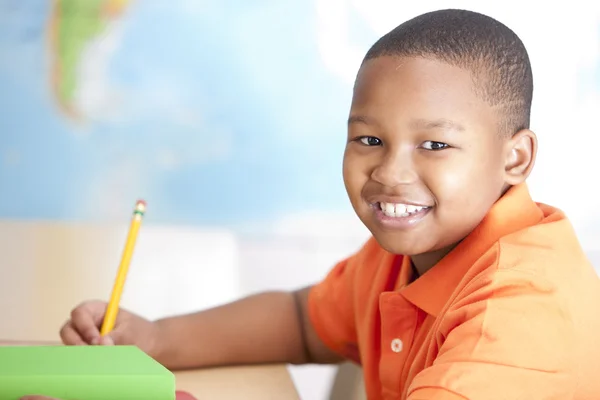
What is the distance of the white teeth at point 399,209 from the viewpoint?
2.94ft

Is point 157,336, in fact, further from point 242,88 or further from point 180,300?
point 242,88

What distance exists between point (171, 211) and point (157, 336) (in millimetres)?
2549

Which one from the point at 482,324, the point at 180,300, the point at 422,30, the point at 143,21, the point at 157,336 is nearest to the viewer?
the point at 482,324

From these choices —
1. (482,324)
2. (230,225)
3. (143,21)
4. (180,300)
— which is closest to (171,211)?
(230,225)

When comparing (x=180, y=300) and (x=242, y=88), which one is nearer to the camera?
(x=180, y=300)

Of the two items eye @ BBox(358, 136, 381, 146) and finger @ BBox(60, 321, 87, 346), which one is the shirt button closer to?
eye @ BBox(358, 136, 381, 146)

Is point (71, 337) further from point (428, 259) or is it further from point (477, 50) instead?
point (477, 50)

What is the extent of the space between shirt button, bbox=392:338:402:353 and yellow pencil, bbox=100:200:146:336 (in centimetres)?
27

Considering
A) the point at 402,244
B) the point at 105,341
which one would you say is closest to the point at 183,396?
the point at 105,341

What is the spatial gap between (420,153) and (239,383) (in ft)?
1.01

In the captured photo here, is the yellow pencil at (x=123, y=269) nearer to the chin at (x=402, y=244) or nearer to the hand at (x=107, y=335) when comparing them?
the hand at (x=107, y=335)

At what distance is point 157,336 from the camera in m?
1.06

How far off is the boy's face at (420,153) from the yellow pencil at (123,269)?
20 cm

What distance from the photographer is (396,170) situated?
0.88 meters
